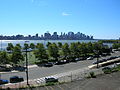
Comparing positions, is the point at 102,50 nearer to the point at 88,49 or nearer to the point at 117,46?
the point at 88,49

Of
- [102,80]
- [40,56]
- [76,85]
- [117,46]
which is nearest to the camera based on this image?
[76,85]

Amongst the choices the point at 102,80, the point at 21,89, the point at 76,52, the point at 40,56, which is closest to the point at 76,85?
the point at 102,80

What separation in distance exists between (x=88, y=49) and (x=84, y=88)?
4523 centimetres

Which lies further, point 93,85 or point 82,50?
point 82,50

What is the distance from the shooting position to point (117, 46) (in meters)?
93.1

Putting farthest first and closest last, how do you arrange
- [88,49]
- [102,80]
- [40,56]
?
[88,49]
[40,56]
[102,80]

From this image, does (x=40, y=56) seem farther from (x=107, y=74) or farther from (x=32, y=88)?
(x=32, y=88)

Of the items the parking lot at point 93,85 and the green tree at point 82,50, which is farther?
the green tree at point 82,50

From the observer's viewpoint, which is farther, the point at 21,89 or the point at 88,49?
the point at 88,49

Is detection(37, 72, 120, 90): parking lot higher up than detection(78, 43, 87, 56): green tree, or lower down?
lower down

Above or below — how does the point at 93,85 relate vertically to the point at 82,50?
below

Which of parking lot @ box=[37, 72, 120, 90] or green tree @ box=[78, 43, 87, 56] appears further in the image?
green tree @ box=[78, 43, 87, 56]

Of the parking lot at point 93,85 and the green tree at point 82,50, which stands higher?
the green tree at point 82,50

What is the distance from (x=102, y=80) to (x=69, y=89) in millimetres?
6927
